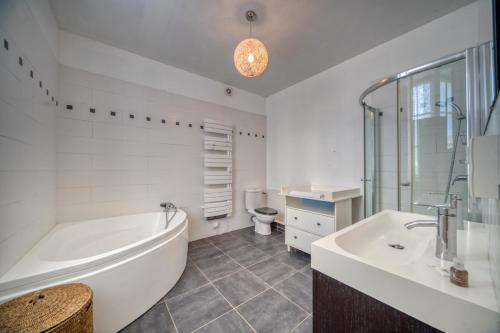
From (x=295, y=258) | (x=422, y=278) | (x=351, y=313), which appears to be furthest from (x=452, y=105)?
(x=295, y=258)

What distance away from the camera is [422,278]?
1.74ft

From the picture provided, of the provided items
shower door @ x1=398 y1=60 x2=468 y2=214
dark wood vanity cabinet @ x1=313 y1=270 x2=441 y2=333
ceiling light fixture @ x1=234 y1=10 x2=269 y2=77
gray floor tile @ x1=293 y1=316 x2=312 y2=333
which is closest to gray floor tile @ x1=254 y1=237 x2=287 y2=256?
gray floor tile @ x1=293 y1=316 x2=312 y2=333

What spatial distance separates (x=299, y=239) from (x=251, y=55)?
2.09m

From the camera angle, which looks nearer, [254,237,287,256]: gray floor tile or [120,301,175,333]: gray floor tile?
[120,301,175,333]: gray floor tile

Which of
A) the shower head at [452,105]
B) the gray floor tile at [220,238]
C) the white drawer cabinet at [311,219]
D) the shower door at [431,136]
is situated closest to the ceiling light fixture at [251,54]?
the shower door at [431,136]

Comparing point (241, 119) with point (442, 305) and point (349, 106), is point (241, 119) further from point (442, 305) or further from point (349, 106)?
point (442, 305)

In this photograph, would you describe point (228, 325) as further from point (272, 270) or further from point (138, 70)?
point (138, 70)

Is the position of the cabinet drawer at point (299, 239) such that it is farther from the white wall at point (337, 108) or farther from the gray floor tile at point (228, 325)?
the gray floor tile at point (228, 325)

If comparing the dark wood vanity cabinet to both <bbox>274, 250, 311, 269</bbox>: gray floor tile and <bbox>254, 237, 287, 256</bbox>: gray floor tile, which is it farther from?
<bbox>254, 237, 287, 256</bbox>: gray floor tile

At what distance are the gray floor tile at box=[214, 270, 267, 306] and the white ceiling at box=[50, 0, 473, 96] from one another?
2542 millimetres

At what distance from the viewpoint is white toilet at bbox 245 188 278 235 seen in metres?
2.87

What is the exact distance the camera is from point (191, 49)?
2186mm

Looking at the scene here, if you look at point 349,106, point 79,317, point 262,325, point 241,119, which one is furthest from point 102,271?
point 349,106

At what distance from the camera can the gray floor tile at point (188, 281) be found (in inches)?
64.5
